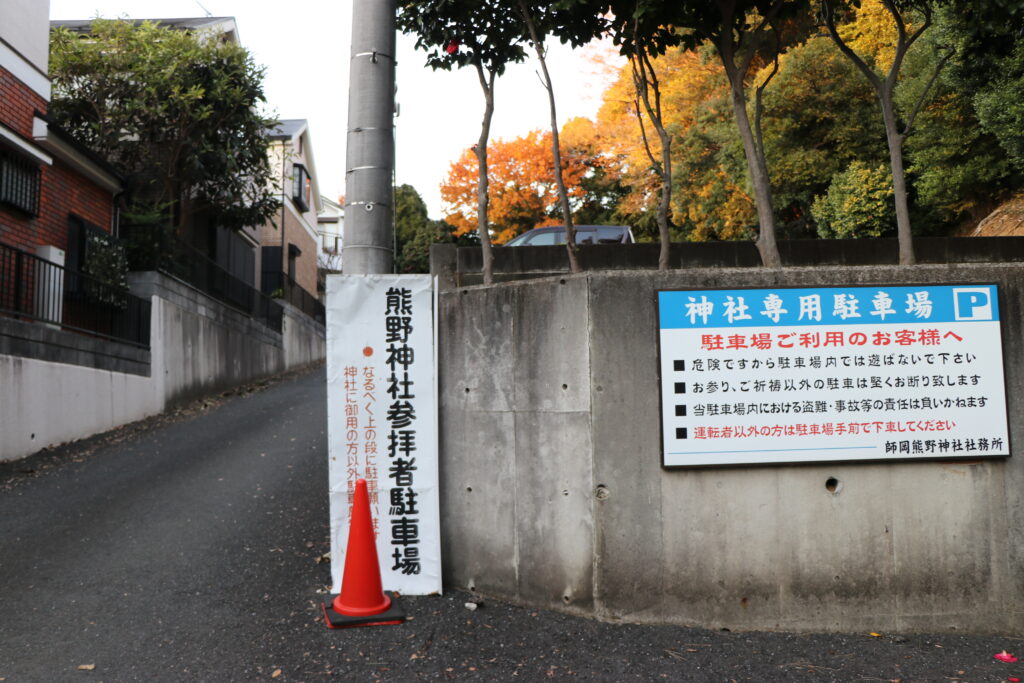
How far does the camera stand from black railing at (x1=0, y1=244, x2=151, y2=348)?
9.45 metres

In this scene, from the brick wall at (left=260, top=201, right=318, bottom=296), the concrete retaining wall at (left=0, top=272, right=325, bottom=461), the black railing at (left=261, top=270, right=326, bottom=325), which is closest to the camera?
the concrete retaining wall at (left=0, top=272, right=325, bottom=461)

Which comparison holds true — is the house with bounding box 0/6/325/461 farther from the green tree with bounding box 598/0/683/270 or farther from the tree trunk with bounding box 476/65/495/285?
the green tree with bounding box 598/0/683/270

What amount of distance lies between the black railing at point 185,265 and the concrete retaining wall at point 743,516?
37.1 feet

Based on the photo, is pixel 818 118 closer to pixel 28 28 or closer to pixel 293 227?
pixel 28 28

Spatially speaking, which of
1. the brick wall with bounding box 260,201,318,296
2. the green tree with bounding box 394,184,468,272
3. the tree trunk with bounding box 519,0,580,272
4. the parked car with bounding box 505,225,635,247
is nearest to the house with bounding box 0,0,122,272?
the parked car with bounding box 505,225,635,247

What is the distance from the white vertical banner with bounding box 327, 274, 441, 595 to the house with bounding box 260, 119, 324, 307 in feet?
64.7

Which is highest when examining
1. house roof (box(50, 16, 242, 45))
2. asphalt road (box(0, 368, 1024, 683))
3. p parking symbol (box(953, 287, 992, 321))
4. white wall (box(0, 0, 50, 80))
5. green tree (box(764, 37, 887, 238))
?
house roof (box(50, 16, 242, 45))

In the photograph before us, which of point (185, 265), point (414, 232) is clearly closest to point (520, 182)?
point (414, 232)

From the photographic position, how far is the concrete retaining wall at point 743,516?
4473mm

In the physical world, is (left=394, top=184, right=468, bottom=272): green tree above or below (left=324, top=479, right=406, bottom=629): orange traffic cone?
above

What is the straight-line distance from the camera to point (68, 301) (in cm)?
1088

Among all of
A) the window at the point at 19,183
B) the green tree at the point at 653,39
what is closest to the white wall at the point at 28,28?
the window at the point at 19,183

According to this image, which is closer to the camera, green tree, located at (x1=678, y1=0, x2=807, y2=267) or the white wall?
green tree, located at (x1=678, y1=0, x2=807, y2=267)

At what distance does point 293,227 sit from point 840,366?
27335 mm
